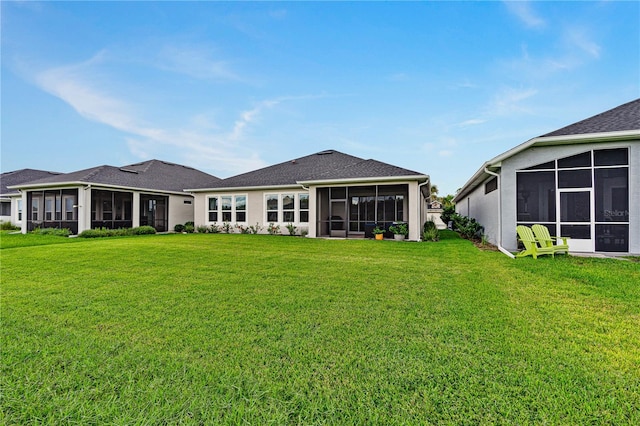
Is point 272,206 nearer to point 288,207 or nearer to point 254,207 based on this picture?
point 288,207

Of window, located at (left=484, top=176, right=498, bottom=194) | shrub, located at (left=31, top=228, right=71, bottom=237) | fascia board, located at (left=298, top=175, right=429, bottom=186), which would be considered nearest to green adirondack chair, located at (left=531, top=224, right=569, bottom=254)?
window, located at (left=484, top=176, right=498, bottom=194)

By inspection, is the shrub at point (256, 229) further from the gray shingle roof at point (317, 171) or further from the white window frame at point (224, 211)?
the gray shingle roof at point (317, 171)

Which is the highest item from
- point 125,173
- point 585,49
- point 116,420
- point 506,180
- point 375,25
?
point 375,25

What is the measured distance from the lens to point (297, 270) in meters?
6.71

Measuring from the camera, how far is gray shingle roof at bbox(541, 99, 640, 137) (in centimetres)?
877

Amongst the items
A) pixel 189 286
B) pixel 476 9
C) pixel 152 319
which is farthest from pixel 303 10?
pixel 152 319

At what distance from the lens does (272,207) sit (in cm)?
1730

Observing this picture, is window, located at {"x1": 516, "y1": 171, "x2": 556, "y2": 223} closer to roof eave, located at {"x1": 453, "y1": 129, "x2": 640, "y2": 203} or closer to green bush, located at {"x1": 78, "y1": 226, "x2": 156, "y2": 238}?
roof eave, located at {"x1": 453, "y1": 129, "x2": 640, "y2": 203}

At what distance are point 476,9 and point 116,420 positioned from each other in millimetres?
15505

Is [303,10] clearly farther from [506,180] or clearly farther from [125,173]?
[125,173]

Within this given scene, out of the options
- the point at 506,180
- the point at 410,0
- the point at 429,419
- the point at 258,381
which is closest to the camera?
the point at 429,419

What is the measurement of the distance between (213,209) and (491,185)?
15.6m

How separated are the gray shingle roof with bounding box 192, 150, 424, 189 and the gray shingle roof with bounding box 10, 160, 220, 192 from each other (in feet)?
11.3

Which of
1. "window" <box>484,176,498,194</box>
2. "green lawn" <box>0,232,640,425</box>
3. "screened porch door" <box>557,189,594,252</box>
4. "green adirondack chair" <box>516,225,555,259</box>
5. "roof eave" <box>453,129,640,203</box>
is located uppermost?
"roof eave" <box>453,129,640,203</box>
